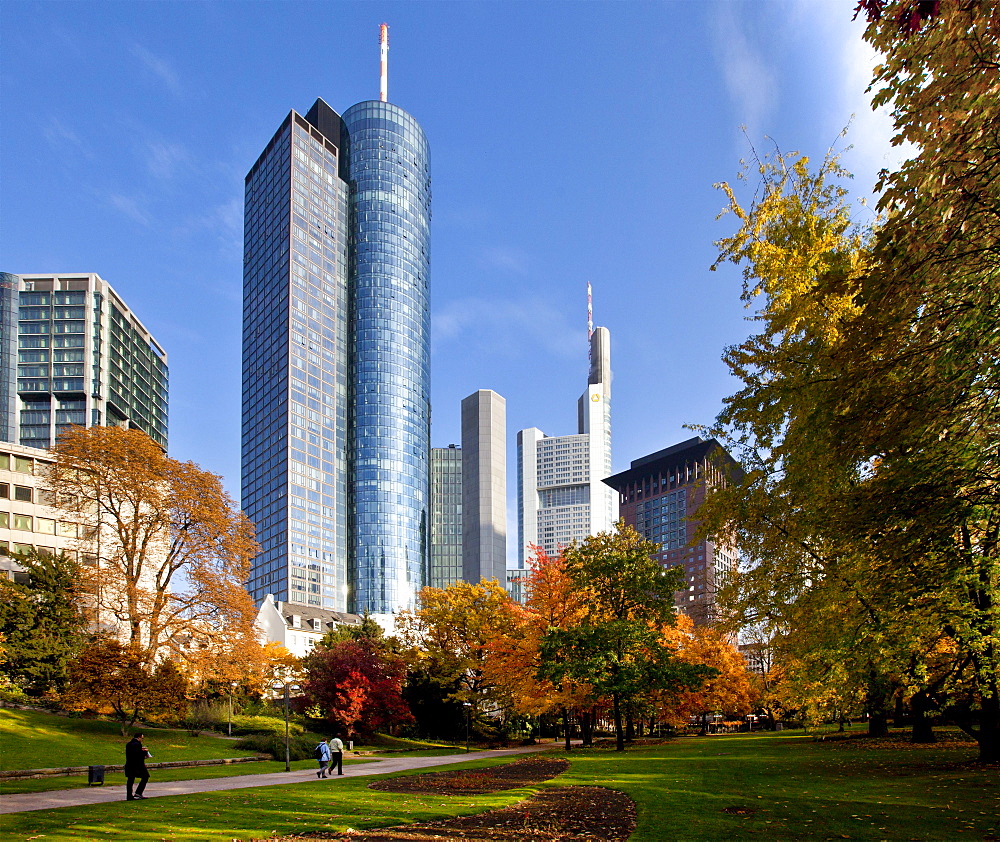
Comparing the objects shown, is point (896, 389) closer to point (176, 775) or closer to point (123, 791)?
point (123, 791)

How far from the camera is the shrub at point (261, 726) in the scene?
45812 mm

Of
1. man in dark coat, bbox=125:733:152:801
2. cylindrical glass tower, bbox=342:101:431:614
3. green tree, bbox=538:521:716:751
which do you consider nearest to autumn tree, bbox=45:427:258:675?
green tree, bbox=538:521:716:751

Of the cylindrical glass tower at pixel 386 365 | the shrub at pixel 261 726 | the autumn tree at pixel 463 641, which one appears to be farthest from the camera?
the cylindrical glass tower at pixel 386 365

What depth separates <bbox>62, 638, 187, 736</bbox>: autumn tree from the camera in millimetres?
34938

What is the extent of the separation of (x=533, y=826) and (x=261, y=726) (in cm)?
3811

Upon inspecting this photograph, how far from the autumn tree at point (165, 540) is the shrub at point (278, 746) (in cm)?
465

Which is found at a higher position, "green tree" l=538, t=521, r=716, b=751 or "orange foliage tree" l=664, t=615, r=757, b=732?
"green tree" l=538, t=521, r=716, b=751

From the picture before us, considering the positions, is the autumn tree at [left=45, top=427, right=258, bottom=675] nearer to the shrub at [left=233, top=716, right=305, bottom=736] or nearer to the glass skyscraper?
the shrub at [left=233, top=716, right=305, bottom=736]

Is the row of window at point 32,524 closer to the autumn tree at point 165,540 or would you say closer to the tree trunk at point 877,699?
the autumn tree at point 165,540

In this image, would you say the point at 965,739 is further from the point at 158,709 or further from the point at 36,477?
the point at 36,477

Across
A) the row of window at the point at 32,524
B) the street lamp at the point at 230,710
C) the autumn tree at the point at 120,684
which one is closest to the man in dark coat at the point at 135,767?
the autumn tree at the point at 120,684

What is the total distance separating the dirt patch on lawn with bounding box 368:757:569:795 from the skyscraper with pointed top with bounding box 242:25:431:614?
132 metres

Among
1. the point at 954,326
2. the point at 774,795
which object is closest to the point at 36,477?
the point at 774,795

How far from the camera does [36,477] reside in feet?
240
